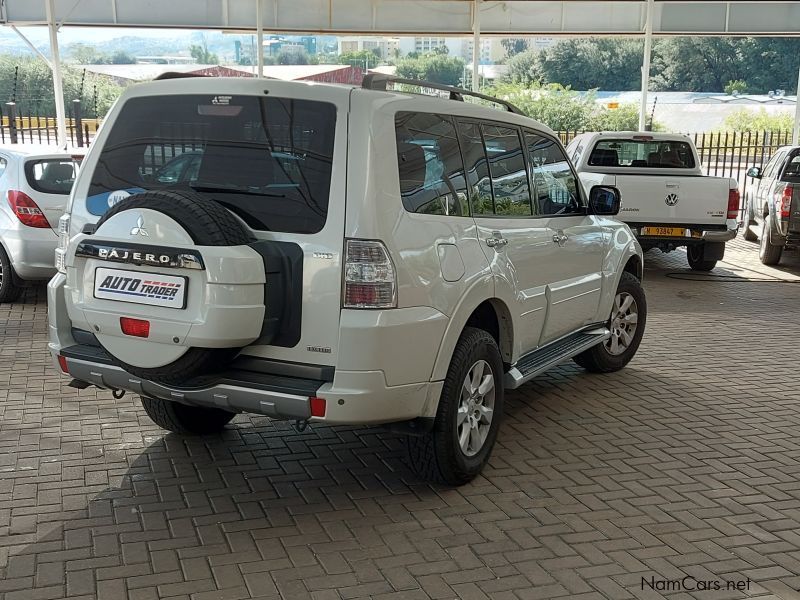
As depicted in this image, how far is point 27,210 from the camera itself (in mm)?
8906

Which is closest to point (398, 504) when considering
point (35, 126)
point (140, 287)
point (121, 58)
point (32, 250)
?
point (140, 287)

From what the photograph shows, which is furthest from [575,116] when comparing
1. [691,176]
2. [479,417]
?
[479,417]

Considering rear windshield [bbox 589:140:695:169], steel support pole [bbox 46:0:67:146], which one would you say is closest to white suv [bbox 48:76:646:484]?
rear windshield [bbox 589:140:695:169]

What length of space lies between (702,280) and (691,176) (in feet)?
4.66

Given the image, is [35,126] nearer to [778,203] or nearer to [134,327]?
[778,203]

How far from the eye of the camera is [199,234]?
379 cm

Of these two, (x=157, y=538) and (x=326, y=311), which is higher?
(x=326, y=311)

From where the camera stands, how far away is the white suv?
3836mm

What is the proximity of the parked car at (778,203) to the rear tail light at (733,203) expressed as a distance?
2.09ft

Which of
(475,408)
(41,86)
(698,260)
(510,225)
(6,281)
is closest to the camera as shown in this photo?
(475,408)

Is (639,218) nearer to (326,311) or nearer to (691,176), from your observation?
(691,176)

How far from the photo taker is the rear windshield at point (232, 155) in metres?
3.95

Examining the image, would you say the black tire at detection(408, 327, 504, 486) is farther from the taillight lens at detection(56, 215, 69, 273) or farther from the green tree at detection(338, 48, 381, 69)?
the green tree at detection(338, 48, 381, 69)

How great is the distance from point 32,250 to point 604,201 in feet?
19.1
